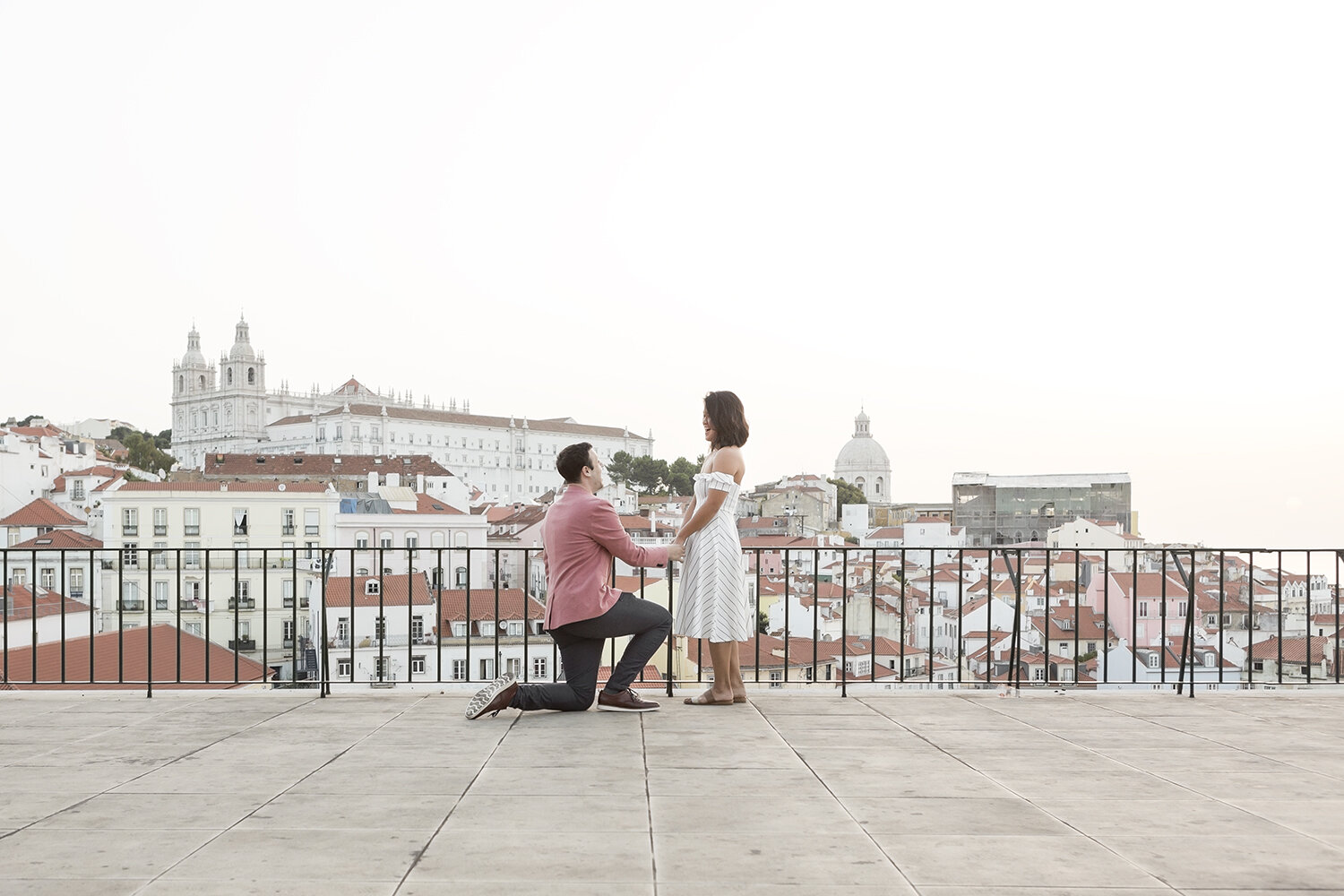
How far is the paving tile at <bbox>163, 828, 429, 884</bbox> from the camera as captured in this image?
2781 millimetres

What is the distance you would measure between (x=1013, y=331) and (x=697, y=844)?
18.8m

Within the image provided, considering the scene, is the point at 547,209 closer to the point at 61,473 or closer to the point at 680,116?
the point at 680,116

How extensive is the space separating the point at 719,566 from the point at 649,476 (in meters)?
114

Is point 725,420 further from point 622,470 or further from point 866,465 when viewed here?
point 866,465

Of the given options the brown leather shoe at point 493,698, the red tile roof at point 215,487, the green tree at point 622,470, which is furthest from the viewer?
the green tree at point 622,470

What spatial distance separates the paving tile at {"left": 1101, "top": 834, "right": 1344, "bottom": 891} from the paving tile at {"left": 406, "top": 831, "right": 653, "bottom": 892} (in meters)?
1.33

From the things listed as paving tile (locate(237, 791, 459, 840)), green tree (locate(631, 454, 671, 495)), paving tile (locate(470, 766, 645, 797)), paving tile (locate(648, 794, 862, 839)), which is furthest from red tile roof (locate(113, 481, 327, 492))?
green tree (locate(631, 454, 671, 495))

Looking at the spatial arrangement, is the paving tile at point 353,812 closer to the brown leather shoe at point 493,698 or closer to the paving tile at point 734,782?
the paving tile at point 734,782

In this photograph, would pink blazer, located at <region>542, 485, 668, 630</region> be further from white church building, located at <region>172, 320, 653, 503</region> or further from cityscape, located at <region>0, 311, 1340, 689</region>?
white church building, located at <region>172, 320, 653, 503</region>

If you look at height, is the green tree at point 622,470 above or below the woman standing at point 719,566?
below

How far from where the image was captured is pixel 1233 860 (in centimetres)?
299

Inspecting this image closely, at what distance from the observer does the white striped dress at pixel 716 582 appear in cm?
560

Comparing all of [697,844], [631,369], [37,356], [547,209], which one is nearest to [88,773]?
[697,844]

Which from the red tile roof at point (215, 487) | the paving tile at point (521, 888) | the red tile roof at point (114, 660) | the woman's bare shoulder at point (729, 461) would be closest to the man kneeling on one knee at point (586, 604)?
the woman's bare shoulder at point (729, 461)
